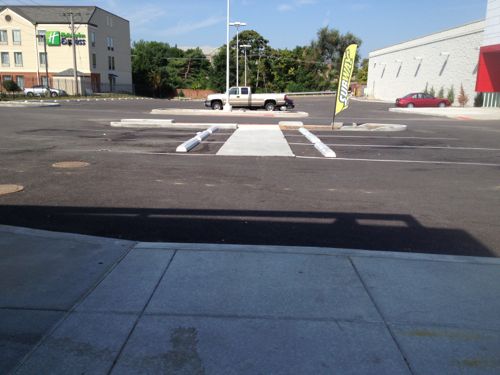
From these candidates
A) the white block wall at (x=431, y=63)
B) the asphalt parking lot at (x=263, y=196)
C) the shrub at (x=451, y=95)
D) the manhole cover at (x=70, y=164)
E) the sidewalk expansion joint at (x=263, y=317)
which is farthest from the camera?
Result: the shrub at (x=451, y=95)

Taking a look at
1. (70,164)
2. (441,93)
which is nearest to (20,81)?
(441,93)

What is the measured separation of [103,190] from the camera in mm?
8250

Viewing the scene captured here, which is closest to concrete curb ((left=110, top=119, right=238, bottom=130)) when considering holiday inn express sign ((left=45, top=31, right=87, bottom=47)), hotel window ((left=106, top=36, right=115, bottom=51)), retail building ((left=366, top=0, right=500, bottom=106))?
retail building ((left=366, top=0, right=500, bottom=106))

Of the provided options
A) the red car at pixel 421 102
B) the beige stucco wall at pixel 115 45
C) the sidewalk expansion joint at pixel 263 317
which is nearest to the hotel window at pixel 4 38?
the beige stucco wall at pixel 115 45

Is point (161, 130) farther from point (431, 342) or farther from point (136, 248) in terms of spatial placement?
point (431, 342)

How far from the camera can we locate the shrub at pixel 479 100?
43.0 m

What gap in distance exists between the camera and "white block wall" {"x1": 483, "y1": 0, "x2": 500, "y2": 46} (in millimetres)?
37500

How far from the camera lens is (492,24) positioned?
126ft

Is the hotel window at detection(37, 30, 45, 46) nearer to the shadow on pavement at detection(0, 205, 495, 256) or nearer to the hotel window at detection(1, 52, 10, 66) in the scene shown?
the hotel window at detection(1, 52, 10, 66)

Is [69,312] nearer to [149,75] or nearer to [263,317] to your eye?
[263,317]

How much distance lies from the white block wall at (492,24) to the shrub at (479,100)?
506 centimetres

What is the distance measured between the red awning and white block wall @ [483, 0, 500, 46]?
0.71 metres

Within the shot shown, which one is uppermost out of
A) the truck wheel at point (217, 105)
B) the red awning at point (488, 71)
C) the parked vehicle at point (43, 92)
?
the red awning at point (488, 71)

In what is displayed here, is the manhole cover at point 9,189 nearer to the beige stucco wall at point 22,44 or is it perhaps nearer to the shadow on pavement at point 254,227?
the shadow on pavement at point 254,227
